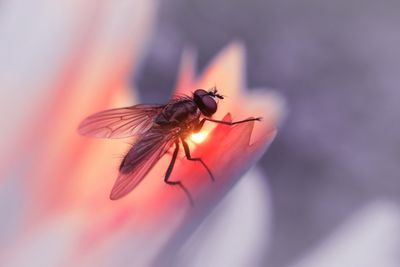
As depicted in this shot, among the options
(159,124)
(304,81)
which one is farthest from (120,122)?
(304,81)

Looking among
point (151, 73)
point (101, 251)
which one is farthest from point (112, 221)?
point (151, 73)

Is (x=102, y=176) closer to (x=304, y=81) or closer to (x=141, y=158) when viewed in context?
(x=141, y=158)

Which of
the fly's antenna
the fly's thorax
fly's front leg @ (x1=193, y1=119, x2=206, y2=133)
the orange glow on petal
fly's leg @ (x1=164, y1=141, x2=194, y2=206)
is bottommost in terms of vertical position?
fly's leg @ (x1=164, y1=141, x2=194, y2=206)

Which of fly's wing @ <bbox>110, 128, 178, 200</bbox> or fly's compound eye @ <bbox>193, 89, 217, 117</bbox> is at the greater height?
fly's compound eye @ <bbox>193, 89, 217, 117</bbox>

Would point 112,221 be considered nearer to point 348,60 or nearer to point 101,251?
point 101,251
